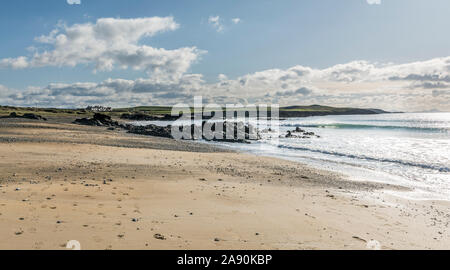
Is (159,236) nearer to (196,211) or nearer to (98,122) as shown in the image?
(196,211)

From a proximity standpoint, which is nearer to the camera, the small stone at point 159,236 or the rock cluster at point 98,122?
the small stone at point 159,236

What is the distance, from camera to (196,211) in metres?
8.54

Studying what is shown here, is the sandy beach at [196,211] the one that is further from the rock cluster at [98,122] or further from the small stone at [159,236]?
the rock cluster at [98,122]

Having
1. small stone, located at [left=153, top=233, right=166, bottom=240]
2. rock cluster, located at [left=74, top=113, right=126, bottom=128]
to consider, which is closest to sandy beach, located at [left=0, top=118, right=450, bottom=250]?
small stone, located at [left=153, top=233, right=166, bottom=240]

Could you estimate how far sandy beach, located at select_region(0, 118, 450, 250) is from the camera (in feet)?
21.0

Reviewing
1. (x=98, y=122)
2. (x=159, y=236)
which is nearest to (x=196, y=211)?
(x=159, y=236)

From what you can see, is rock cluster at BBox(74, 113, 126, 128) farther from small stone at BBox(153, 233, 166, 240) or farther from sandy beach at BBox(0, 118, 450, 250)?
small stone at BBox(153, 233, 166, 240)

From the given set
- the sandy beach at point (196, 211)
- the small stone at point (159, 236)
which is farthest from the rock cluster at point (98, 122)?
the small stone at point (159, 236)

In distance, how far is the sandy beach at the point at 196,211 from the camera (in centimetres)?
640
